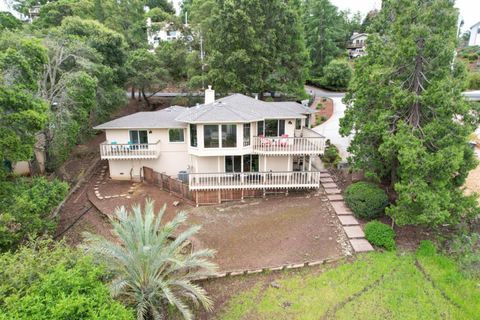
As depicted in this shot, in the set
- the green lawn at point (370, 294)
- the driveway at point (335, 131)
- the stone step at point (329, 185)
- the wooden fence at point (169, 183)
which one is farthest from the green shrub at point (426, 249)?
the wooden fence at point (169, 183)

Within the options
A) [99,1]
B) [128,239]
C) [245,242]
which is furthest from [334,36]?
[128,239]

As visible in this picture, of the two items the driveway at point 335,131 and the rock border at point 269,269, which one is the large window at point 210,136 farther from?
the driveway at point 335,131

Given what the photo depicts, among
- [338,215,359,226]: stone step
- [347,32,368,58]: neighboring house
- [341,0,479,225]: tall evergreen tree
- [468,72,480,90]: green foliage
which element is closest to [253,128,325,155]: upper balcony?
[341,0,479,225]: tall evergreen tree

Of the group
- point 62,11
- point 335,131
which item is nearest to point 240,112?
point 335,131

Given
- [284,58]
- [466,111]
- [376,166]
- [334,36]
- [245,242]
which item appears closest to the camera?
[466,111]

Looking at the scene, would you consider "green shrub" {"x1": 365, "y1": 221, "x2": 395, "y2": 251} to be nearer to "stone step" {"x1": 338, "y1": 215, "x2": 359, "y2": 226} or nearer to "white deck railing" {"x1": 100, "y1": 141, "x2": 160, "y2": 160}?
"stone step" {"x1": 338, "y1": 215, "x2": 359, "y2": 226}

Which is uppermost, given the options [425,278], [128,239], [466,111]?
[466,111]

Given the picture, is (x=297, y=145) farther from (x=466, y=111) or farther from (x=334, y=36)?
(x=334, y=36)

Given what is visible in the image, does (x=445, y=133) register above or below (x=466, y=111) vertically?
below
